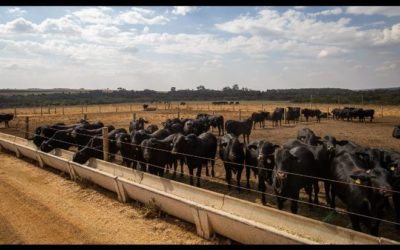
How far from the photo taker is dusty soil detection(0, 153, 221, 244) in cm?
709

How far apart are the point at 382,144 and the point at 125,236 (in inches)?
671

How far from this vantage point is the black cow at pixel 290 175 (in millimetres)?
8562

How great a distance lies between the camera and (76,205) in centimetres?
919

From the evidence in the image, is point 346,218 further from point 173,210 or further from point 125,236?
point 125,236

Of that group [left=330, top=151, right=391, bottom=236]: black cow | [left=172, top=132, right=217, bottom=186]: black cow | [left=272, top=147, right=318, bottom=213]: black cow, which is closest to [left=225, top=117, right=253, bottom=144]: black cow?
[left=172, top=132, right=217, bottom=186]: black cow

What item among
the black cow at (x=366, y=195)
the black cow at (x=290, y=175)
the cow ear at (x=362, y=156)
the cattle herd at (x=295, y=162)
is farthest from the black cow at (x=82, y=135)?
the black cow at (x=366, y=195)

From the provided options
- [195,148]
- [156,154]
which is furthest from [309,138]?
[156,154]

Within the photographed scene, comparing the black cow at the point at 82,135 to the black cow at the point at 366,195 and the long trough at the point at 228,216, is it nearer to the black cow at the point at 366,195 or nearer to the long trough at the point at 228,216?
the long trough at the point at 228,216

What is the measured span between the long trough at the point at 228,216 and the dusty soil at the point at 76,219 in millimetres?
289

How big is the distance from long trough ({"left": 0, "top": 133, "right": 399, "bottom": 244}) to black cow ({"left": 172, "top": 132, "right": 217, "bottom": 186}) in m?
1.85

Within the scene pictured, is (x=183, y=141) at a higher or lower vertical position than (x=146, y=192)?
higher

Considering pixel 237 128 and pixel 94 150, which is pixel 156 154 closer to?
pixel 94 150

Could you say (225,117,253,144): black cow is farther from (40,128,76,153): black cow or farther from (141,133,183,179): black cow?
(141,133,183,179): black cow
